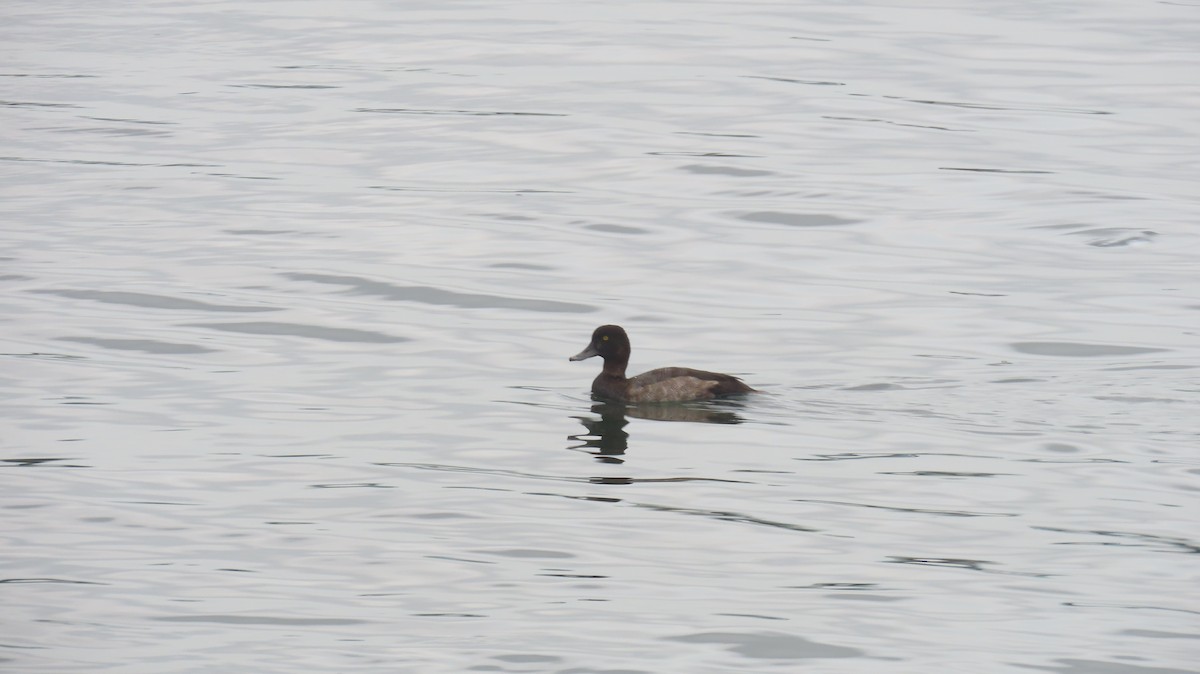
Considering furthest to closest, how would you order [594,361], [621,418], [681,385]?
1. [594,361]
2. [681,385]
3. [621,418]

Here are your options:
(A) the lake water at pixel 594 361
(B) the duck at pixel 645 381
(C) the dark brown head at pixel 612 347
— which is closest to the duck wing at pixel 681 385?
(B) the duck at pixel 645 381

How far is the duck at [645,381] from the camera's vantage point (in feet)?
49.0

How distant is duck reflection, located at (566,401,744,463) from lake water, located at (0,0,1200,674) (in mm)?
46


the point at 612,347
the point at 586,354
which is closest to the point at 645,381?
the point at 612,347

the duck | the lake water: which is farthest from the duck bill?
the lake water

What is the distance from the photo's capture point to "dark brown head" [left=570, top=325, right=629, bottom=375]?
1577 cm

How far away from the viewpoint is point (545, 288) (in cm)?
1927

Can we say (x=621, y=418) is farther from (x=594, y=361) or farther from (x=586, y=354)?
(x=594, y=361)

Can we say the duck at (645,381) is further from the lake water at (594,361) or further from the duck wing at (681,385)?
the lake water at (594,361)

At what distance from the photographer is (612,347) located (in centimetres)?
1577

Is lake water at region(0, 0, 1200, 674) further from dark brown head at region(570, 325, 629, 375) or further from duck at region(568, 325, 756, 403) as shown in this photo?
dark brown head at region(570, 325, 629, 375)

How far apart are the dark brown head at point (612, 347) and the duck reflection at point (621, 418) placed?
48cm

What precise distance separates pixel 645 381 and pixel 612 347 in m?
0.54

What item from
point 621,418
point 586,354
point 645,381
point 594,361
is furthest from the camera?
point 594,361
